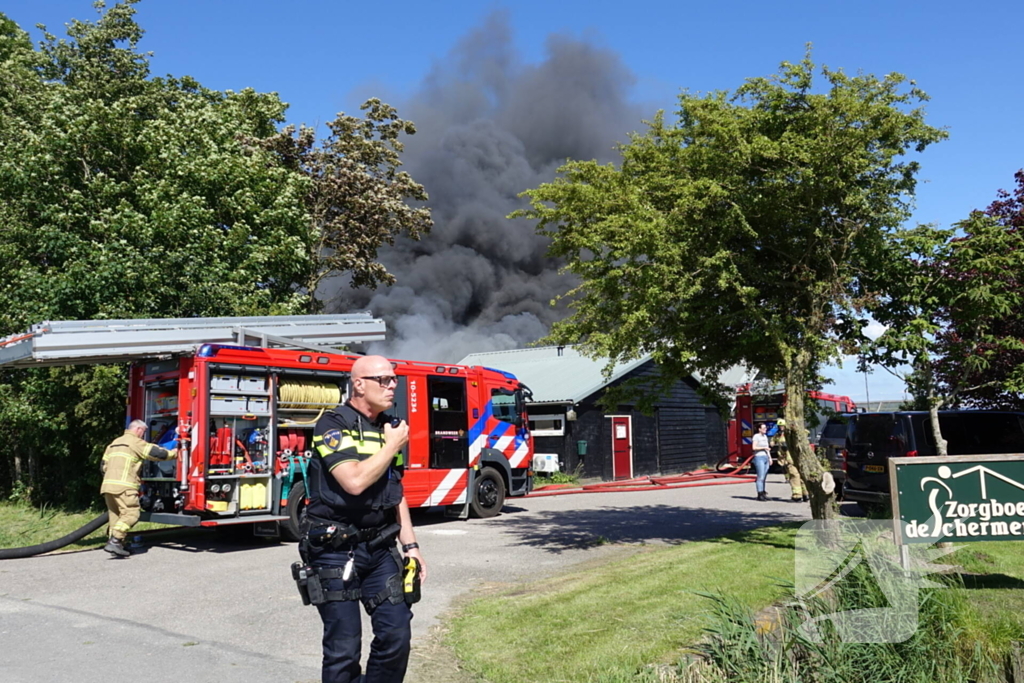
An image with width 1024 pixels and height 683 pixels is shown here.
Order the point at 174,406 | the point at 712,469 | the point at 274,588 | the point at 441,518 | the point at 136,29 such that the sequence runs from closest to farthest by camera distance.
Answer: the point at 274,588
the point at 174,406
the point at 441,518
the point at 136,29
the point at 712,469

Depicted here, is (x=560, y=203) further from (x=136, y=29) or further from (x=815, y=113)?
(x=136, y=29)

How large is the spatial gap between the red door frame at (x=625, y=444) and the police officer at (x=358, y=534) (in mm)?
22311

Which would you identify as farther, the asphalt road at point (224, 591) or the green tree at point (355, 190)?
the green tree at point (355, 190)

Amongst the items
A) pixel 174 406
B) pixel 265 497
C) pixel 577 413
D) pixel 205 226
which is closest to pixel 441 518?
pixel 265 497

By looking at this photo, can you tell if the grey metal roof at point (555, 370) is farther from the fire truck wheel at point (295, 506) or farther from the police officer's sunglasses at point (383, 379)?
the police officer's sunglasses at point (383, 379)

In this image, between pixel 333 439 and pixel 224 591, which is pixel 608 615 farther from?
pixel 224 591

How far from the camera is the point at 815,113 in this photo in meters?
8.74

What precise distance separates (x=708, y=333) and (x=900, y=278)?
2239 millimetres

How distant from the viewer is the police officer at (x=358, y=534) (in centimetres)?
388

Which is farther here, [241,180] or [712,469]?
[712,469]

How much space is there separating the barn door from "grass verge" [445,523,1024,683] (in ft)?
56.3

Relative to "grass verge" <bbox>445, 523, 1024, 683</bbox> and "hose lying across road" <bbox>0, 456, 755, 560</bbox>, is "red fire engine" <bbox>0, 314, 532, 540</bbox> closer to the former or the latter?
"hose lying across road" <bbox>0, 456, 755, 560</bbox>

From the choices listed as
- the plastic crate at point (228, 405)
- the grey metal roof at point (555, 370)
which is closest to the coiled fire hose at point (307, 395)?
the plastic crate at point (228, 405)

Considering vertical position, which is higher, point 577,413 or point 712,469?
point 577,413
